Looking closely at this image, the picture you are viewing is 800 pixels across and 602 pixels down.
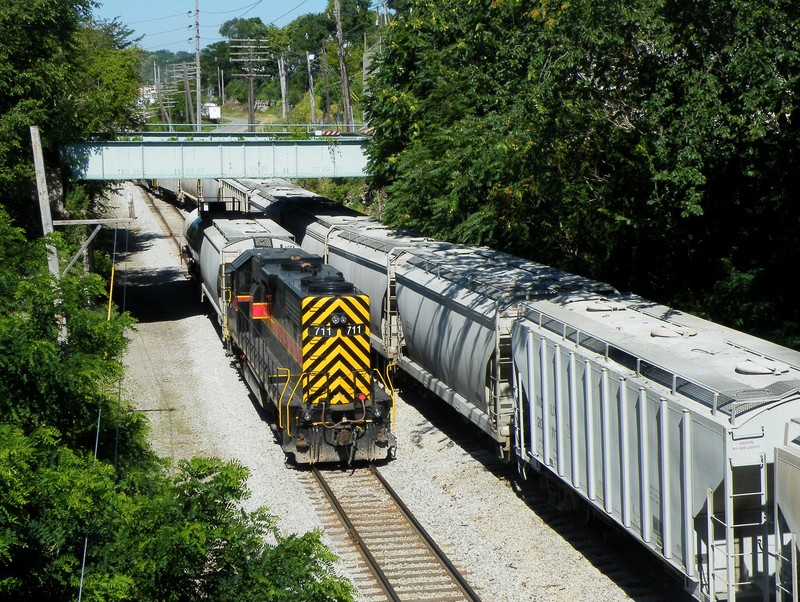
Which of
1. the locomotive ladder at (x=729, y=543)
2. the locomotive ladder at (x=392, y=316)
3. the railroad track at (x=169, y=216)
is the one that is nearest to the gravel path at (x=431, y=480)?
the locomotive ladder at (x=392, y=316)

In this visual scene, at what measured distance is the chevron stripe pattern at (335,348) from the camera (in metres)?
15.8

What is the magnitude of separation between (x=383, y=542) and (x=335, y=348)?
3.76 metres

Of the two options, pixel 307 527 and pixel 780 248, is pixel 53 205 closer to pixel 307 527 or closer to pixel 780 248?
pixel 307 527

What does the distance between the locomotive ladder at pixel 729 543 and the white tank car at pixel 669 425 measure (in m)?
0.01

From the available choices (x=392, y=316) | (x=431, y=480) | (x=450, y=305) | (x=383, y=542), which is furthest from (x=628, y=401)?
(x=392, y=316)

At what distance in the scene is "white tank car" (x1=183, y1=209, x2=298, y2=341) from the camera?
23172 mm

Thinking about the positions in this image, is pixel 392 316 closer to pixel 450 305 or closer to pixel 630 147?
pixel 450 305

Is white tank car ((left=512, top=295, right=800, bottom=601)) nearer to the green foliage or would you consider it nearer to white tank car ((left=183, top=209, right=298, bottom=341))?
the green foliage

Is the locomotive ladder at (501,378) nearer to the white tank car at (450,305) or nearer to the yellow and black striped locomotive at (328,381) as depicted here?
the white tank car at (450,305)

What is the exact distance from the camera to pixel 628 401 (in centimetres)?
1081

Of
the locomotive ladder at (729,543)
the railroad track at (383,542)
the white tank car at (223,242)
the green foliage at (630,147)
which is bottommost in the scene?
the railroad track at (383,542)

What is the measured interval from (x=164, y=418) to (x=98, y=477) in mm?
11437

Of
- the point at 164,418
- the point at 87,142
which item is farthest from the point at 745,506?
the point at 87,142

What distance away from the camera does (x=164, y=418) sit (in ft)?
64.1
